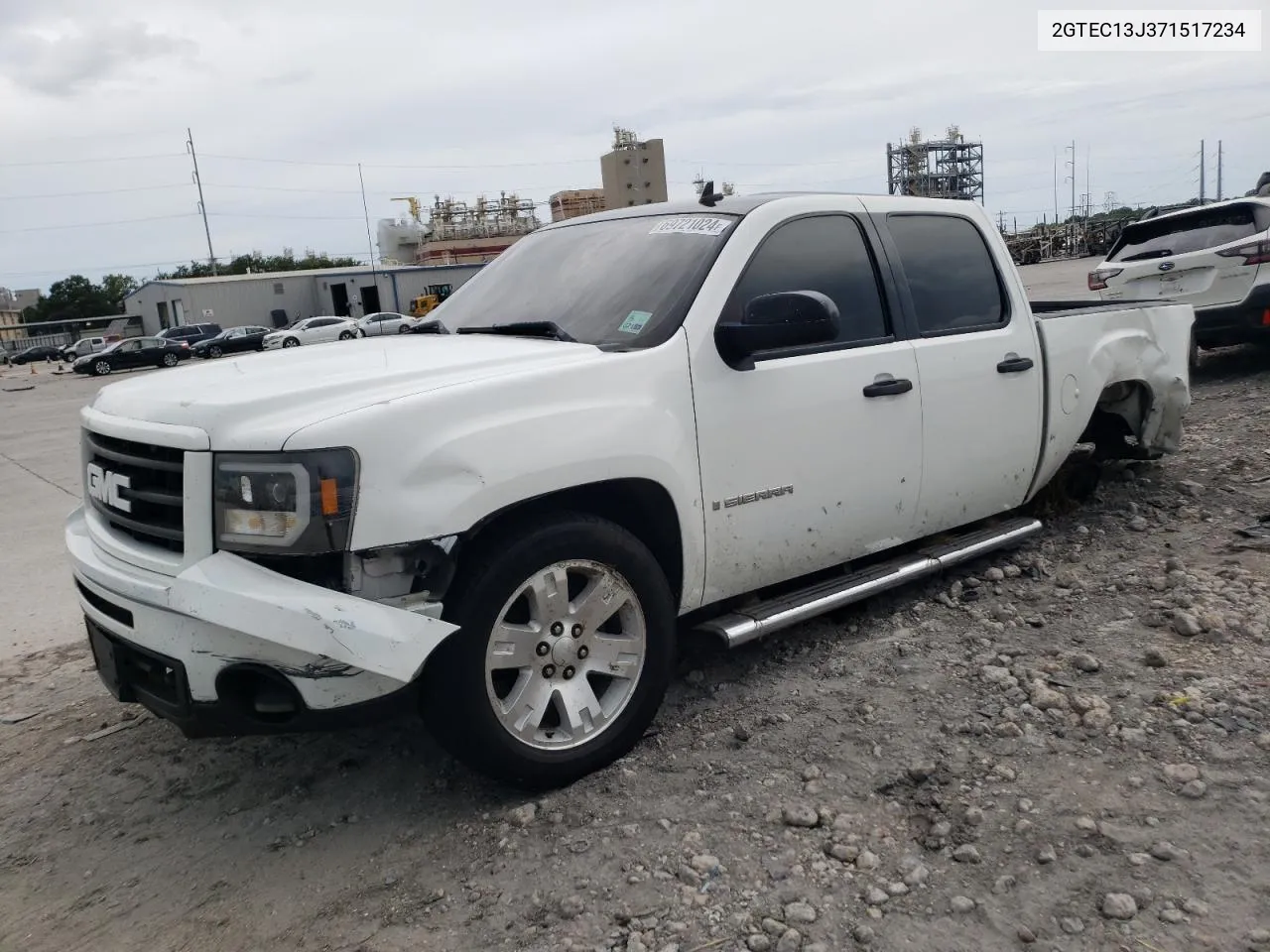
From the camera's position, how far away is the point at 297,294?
6084cm

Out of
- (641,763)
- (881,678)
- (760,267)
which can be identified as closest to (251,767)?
(641,763)

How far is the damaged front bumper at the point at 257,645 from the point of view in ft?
8.05

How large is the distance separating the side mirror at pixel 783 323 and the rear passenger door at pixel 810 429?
4.0 inches

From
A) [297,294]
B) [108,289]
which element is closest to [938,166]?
[297,294]

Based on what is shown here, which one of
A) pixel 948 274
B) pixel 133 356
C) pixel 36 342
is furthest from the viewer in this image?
pixel 36 342

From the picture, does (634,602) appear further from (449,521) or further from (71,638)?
(71,638)

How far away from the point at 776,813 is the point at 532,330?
180 centimetres

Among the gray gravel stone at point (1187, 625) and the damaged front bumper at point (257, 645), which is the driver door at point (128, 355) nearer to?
the damaged front bumper at point (257, 645)

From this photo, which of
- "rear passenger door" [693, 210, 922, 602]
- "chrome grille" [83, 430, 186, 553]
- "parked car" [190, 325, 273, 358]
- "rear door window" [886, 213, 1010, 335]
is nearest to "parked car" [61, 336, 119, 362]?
"parked car" [190, 325, 273, 358]

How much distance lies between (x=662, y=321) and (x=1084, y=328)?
2585 millimetres

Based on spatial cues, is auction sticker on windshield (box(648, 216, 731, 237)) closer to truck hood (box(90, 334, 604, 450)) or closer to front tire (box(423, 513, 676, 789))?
truck hood (box(90, 334, 604, 450))

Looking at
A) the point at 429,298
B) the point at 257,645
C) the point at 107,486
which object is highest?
the point at 107,486

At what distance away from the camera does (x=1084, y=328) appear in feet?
15.8

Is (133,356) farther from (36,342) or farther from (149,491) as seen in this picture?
(149,491)
